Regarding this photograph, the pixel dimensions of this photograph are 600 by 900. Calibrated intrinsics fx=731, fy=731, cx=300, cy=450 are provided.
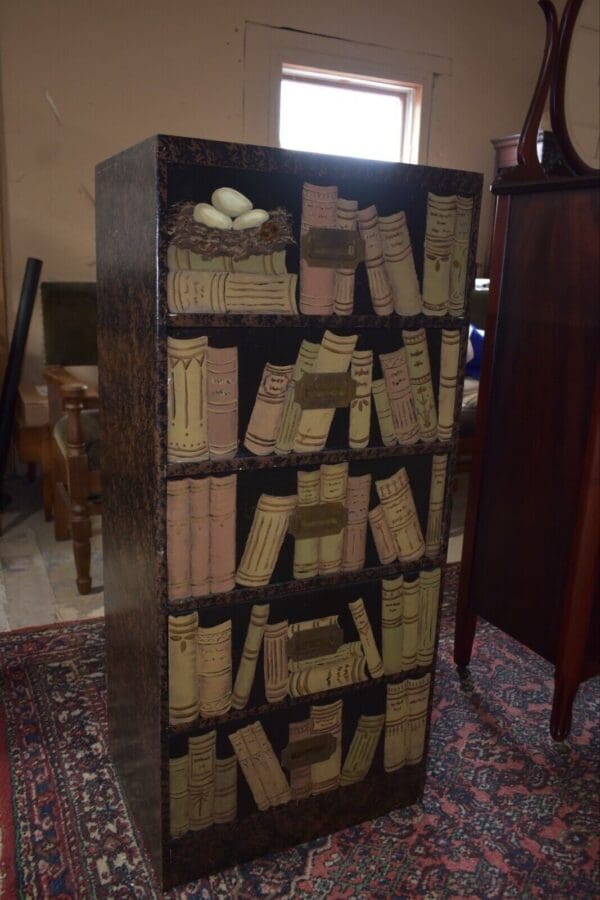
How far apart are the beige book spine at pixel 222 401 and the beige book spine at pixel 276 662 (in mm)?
350

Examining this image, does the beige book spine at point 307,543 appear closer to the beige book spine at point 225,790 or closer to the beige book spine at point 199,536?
the beige book spine at point 199,536

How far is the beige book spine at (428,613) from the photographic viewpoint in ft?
4.75

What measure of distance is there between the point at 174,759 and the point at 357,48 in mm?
3753

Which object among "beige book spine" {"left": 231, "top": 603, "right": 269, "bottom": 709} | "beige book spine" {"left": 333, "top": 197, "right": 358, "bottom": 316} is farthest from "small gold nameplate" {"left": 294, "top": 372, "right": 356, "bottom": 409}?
"beige book spine" {"left": 231, "top": 603, "right": 269, "bottom": 709}

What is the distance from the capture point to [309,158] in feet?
3.72

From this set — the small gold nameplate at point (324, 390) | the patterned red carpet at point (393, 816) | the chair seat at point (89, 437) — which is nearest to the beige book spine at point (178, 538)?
the small gold nameplate at point (324, 390)

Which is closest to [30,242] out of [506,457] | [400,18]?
[400,18]

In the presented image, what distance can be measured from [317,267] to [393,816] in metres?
1.14

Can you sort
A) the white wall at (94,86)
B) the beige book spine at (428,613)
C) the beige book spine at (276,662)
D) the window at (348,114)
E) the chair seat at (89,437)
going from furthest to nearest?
the window at (348,114), the white wall at (94,86), the chair seat at (89,437), the beige book spine at (428,613), the beige book spine at (276,662)

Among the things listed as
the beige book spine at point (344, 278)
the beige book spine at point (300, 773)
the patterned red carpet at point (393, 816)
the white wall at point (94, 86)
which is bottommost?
the patterned red carpet at point (393, 816)

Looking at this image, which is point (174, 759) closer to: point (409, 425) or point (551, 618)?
point (409, 425)

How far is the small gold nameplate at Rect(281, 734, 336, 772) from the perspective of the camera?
1.40 meters

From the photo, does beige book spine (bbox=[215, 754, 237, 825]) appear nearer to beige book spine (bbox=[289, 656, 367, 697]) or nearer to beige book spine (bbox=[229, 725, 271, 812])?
beige book spine (bbox=[229, 725, 271, 812])

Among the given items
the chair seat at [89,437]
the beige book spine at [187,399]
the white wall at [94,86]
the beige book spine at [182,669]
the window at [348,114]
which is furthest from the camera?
the window at [348,114]
